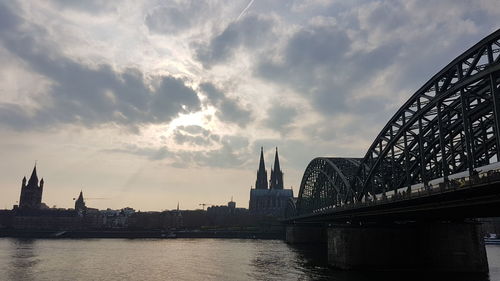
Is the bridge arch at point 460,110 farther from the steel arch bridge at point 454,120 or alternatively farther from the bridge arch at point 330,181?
the bridge arch at point 330,181

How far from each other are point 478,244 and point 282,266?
91.7ft

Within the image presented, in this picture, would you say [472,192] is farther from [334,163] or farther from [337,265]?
[334,163]

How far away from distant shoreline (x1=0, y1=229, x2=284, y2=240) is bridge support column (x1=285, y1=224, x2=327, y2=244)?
49.0 meters

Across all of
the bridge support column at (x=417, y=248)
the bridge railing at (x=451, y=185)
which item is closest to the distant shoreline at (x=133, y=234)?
the bridge support column at (x=417, y=248)

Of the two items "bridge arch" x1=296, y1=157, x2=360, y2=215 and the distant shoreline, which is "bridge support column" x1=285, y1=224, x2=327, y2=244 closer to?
"bridge arch" x1=296, y1=157, x2=360, y2=215

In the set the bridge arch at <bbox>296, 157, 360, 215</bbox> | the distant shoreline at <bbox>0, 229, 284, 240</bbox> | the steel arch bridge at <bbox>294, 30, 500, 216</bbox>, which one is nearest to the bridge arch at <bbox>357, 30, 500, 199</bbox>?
the steel arch bridge at <bbox>294, 30, 500, 216</bbox>

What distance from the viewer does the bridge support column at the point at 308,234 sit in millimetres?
125938

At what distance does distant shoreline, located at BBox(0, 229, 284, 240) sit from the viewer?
176625 mm

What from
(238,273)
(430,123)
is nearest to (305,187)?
(238,273)

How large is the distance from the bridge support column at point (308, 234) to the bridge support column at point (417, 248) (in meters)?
71.7

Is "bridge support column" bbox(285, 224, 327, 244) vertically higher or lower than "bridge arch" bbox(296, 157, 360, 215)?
lower

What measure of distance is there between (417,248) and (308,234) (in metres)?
78.2

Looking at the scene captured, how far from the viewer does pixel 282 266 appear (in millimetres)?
64625

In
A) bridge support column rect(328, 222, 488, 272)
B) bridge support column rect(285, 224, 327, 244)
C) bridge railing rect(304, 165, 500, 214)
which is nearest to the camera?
bridge railing rect(304, 165, 500, 214)
